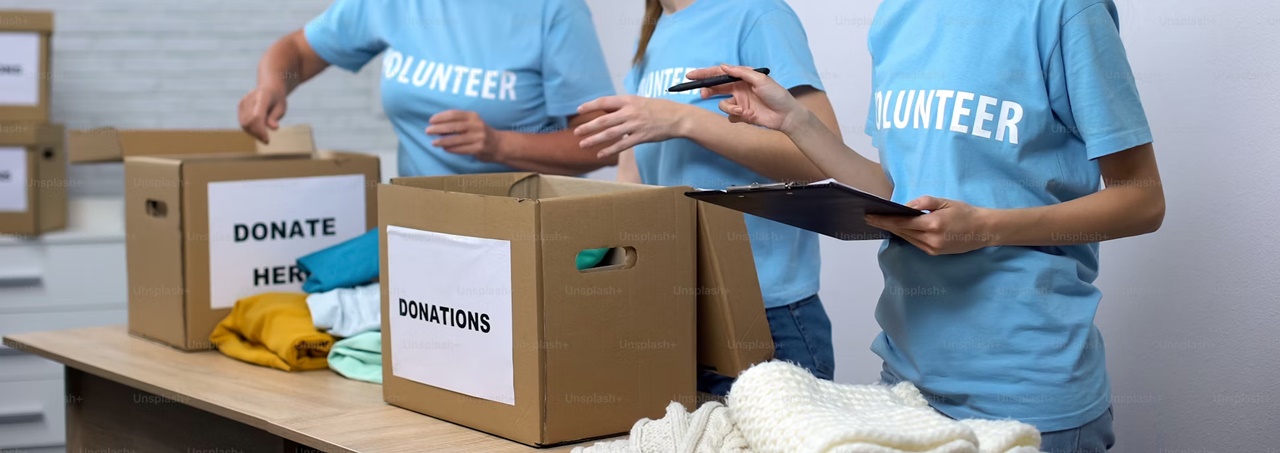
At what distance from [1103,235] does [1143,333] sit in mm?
841

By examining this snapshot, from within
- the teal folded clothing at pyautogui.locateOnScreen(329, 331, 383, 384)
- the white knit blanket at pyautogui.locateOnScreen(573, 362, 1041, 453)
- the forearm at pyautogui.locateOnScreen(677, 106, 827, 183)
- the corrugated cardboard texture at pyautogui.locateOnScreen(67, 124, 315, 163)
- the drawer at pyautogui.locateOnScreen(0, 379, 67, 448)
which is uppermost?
the forearm at pyautogui.locateOnScreen(677, 106, 827, 183)

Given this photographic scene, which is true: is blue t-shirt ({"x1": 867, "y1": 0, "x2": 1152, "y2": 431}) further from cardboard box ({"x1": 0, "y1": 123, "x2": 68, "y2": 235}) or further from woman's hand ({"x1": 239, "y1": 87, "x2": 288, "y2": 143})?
cardboard box ({"x1": 0, "y1": 123, "x2": 68, "y2": 235})

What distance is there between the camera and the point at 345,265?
76.2 inches

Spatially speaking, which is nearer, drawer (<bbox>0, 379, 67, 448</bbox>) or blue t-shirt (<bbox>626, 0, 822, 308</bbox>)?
blue t-shirt (<bbox>626, 0, 822, 308</bbox>)

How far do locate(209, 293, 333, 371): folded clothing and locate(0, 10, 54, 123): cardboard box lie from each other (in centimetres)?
165

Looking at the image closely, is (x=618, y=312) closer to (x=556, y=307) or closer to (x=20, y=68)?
(x=556, y=307)

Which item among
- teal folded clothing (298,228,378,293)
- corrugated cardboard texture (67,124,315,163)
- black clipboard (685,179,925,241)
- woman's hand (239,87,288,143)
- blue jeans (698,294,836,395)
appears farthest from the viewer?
corrugated cardboard texture (67,124,315,163)

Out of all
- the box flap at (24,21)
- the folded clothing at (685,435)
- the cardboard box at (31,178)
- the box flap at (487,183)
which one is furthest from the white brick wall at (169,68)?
the folded clothing at (685,435)

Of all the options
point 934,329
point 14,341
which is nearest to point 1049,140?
point 934,329

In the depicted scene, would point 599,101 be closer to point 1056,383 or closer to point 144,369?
point 1056,383

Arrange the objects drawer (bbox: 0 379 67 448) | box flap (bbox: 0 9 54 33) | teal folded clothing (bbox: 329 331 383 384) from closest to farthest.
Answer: teal folded clothing (bbox: 329 331 383 384)
box flap (bbox: 0 9 54 33)
drawer (bbox: 0 379 67 448)

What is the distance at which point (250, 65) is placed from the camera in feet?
13.2

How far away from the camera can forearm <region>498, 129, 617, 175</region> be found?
6.39ft

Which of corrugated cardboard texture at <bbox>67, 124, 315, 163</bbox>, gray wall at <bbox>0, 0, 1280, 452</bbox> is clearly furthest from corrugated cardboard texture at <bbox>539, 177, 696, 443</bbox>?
corrugated cardboard texture at <bbox>67, 124, 315, 163</bbox>
